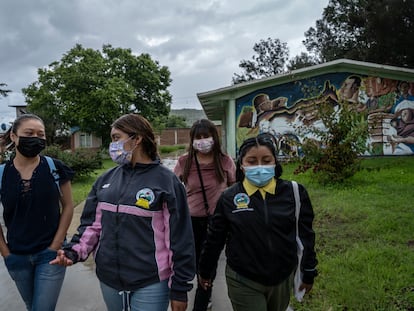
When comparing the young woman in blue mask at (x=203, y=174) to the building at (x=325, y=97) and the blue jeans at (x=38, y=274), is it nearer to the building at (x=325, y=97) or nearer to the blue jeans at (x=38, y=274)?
the blue jeans at (x=38, y=274)

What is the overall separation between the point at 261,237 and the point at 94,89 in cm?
3008

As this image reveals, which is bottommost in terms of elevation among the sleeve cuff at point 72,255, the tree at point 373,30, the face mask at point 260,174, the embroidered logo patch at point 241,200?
the sleeve cuff at point 72,255

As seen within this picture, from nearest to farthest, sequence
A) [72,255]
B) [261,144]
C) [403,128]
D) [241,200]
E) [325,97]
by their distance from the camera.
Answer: [72,255], [241,200], [261,144], [325,97], [403,128]

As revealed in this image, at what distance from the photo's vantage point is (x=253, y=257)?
2289 mm

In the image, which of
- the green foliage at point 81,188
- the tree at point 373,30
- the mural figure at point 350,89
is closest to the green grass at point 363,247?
the green foliage at point 81,188

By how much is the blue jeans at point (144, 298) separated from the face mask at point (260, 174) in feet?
2.69

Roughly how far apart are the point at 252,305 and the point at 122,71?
1276 inches

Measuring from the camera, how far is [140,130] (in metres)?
2.35

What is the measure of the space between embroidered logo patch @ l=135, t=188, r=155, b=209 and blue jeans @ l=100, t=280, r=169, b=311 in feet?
1.50

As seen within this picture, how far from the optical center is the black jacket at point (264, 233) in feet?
7.47

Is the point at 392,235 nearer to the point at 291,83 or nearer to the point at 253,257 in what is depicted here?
the point at 253,257

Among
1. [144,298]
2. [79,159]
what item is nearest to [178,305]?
[144,298]

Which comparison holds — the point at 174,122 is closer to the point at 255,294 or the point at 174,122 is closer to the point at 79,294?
the point at 79,294

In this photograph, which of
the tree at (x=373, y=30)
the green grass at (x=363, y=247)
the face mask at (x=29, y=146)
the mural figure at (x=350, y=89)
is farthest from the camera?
the tree at (x=373, y=30)
